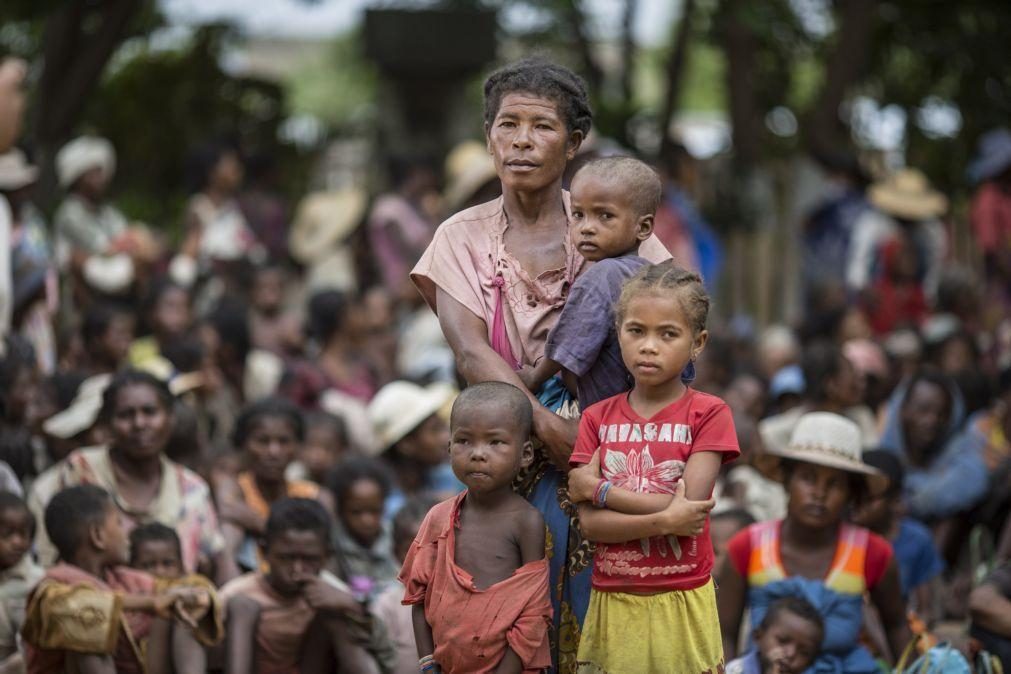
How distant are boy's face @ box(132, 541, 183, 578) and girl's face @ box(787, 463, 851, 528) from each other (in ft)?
7.53

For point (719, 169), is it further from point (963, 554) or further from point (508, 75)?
point (508, 75)

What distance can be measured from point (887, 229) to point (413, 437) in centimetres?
556

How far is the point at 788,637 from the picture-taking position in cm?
591

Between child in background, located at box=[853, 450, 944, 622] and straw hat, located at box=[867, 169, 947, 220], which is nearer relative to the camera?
child in background, located at box=[853, 450, 944, 622]

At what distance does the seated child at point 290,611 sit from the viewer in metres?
6.02

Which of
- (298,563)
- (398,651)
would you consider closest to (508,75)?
(298,563)

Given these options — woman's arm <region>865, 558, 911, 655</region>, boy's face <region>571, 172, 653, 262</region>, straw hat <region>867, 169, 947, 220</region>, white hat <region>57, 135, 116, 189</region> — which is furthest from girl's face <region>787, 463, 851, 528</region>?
straw hat <region>867, 169, 947, 220</region>

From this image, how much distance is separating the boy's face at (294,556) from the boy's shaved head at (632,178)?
2020 millimetres

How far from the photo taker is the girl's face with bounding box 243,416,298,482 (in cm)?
717

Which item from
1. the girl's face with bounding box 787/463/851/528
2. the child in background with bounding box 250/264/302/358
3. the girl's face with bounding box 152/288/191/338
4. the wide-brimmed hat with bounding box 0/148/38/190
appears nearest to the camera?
the girl's face with bounding box 787/463/851/528

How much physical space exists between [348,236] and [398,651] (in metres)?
6.52

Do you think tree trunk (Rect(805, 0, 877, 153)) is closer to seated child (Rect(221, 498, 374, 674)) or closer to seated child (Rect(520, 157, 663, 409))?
seated child (Rect(221, 498, 374, 674))

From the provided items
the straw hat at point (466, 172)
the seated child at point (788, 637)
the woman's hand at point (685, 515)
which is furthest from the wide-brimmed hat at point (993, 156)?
the woman's hand at point (685, 515)

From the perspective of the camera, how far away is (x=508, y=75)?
482 cm
